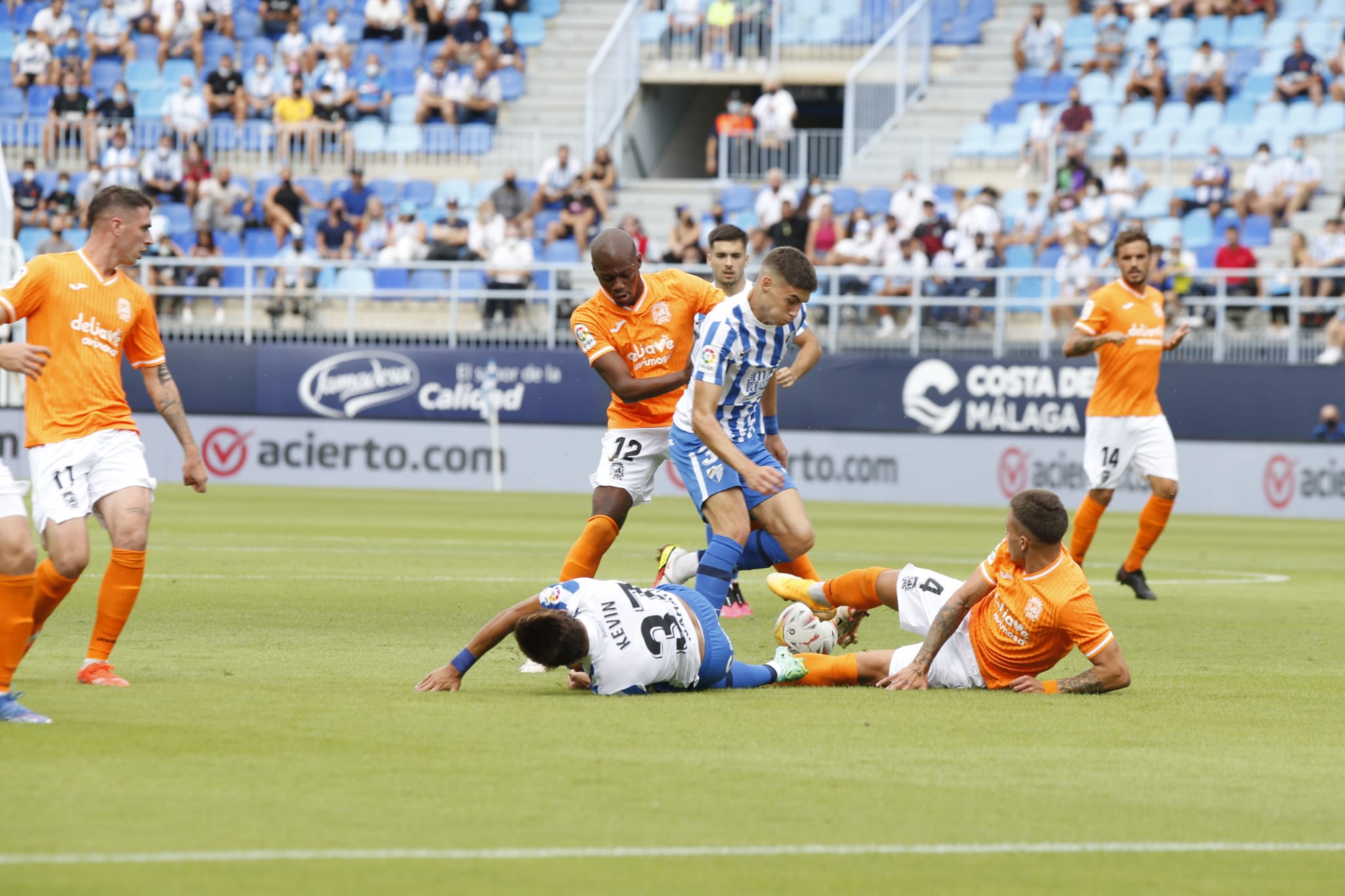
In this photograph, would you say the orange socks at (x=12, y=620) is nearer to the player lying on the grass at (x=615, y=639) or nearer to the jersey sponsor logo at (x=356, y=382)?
the player lying on the grass at (x=615, y=639)

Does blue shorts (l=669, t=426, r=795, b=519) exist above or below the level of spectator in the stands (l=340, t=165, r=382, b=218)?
below

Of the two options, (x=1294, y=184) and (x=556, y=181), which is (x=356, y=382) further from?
(x=1294, y=184)

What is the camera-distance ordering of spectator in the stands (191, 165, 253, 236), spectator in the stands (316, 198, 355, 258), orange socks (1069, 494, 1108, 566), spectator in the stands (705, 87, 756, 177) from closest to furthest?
1. orange socks (1069, 494, 1108, 566)
2. spectator in the stands (316, 198, 355, 258)
3. spectator in the stands (191, 165, 253, 236)
4. spectator in the stands (705, 87, 756, 177)

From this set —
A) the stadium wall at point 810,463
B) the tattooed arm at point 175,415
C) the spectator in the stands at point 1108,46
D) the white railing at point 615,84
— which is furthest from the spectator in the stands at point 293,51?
the tattooed arm at point 175,415

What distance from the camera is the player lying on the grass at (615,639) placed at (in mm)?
7016

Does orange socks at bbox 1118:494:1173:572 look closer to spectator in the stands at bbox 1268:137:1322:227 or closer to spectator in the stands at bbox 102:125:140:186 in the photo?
spectator in the stands at bbox 1268:137:1322:227

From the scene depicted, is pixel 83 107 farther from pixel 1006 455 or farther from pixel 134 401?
pixel 1006 455

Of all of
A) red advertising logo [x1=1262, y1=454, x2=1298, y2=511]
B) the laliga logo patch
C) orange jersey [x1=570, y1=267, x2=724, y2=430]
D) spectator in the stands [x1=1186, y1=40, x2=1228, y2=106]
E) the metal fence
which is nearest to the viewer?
orange jersey [x1=570, y1=267, x2=724, y2=430]

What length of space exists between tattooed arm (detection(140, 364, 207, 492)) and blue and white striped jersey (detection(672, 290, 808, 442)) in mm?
2326

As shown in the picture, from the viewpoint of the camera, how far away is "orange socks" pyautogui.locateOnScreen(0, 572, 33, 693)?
6391 mm

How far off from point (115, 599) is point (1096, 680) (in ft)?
13.8

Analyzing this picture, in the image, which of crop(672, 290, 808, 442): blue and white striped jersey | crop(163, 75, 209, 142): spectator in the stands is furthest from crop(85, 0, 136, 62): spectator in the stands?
crop(672, 290, 808, 442): blue and white striped jersey

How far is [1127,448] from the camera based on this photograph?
13414mm

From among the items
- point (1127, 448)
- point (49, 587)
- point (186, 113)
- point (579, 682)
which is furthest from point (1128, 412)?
point (186, 113)
